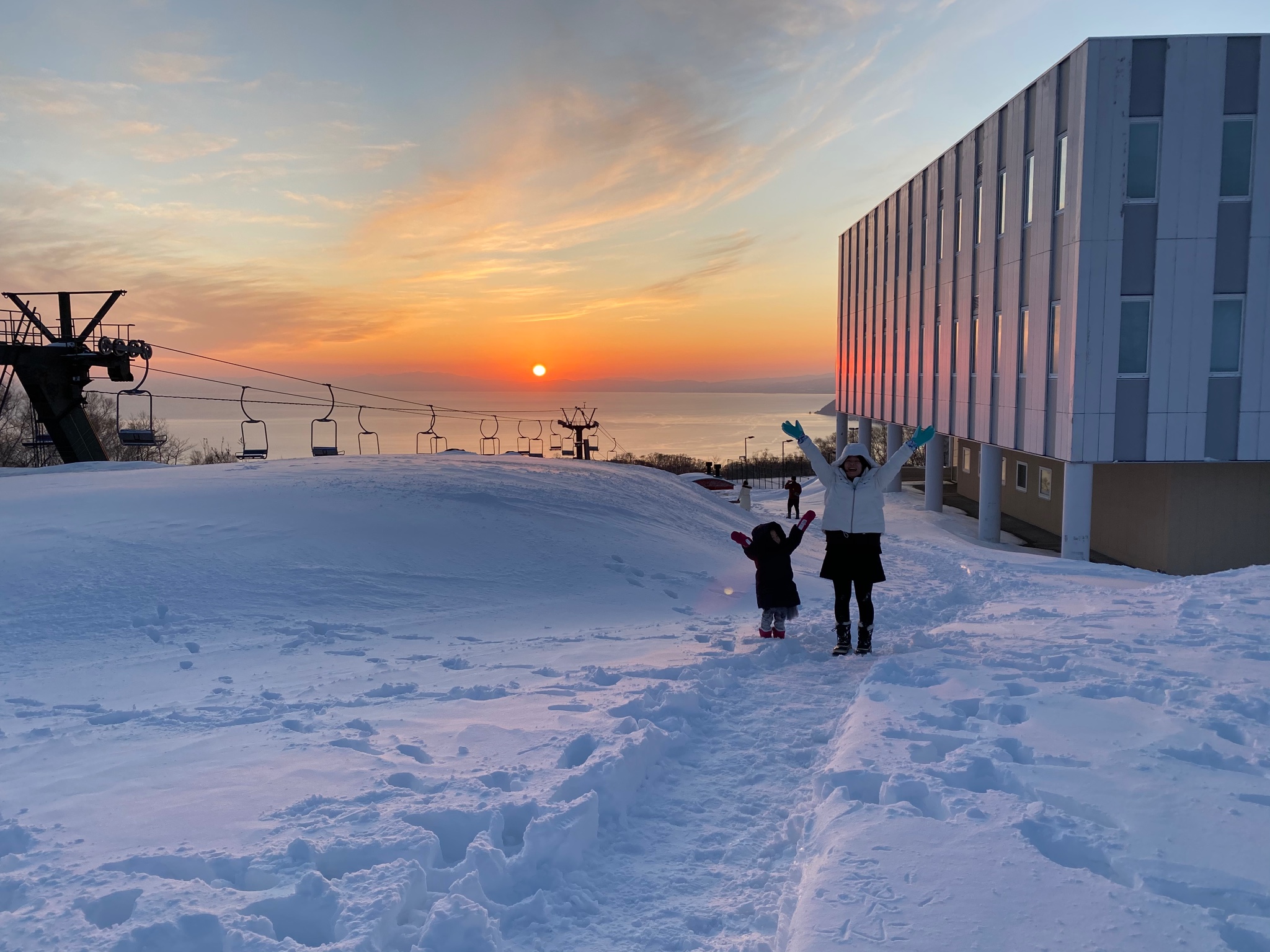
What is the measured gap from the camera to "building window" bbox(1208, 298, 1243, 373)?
1730 cm

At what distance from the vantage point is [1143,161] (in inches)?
681

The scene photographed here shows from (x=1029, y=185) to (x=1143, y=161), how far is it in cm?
321

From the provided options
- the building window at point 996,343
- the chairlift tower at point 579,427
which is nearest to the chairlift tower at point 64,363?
the chairlift tower at point 579,427

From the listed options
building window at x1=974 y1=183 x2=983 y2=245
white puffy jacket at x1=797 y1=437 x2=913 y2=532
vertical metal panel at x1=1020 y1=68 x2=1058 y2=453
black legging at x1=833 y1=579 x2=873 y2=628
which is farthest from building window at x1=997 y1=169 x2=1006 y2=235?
black legging at x1=833 y1=579 x2=873 y2=628

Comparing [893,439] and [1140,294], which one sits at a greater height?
[1140,294]

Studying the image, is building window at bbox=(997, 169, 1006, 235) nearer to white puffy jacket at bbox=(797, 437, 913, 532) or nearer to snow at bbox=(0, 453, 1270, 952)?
snow at bbox=(0, 453, 1270, 952)

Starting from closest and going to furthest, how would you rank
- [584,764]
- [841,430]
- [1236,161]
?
1. [584,764]
2. [1236,161]
3. [841,430]

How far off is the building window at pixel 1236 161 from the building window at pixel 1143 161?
145cm

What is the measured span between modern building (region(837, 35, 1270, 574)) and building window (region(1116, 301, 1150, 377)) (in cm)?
3

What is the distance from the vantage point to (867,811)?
12.3 ft

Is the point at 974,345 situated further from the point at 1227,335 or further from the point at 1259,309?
the point at 1259,309

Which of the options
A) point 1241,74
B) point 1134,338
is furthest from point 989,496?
point 1241,74

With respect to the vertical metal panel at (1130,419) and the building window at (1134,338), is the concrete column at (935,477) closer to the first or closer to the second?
the vertical metal panel at (1130,419)

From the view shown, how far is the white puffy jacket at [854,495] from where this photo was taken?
7.13m
